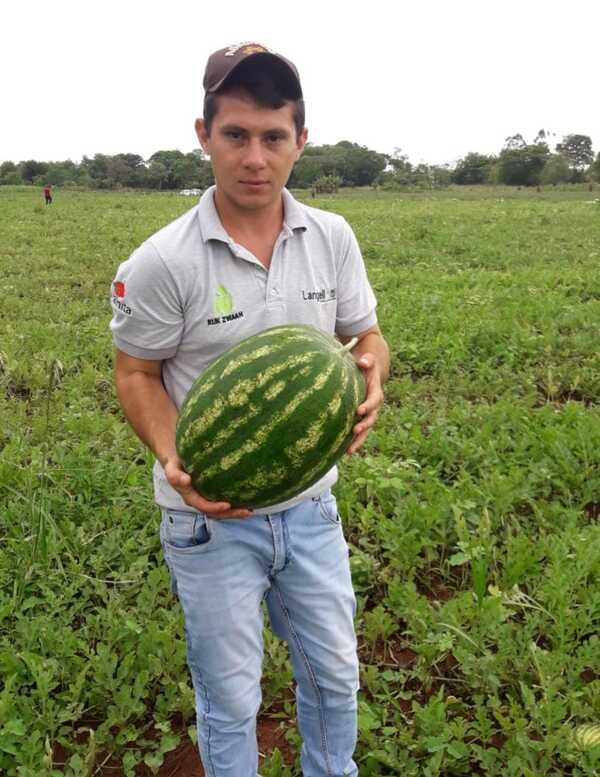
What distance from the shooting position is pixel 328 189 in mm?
61906

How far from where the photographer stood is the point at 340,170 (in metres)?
83.8

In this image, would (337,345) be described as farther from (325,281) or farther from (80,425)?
(80,425)

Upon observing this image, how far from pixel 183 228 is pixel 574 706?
227cm

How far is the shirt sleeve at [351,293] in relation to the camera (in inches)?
92.4

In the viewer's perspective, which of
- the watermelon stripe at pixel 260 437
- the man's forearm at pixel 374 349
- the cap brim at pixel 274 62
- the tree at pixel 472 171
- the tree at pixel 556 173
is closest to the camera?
the watermelon stripe at pixel 260 437

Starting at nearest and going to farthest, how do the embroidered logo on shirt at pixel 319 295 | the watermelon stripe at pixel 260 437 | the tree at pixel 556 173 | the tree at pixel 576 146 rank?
the watermelon stripe at pixel 260 437, the embroidered logo on shirt at pixel 319 295, the tree at pixel 556 173, the tree at pixel 576 146

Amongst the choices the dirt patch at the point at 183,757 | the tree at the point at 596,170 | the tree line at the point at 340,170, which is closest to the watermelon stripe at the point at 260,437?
the dirt patch at the point at 183,757

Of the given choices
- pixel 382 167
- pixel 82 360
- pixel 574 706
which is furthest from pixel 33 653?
pixel 382 167

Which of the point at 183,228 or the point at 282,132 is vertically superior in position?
the point at 282,132

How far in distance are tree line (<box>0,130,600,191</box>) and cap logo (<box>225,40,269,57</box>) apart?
60.9m

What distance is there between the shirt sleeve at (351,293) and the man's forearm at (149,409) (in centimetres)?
68

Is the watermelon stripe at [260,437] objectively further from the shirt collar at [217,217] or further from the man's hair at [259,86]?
A: the man's hair at [259,86]

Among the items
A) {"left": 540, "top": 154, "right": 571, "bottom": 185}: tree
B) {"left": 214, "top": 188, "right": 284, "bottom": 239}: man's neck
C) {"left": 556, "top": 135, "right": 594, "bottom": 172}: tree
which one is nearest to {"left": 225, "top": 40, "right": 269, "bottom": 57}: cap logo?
{"left": 214, "top": 188, "right": 284, "bottom": 239}: man's neck

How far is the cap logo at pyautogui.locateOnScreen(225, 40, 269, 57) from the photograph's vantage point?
1928 mm
